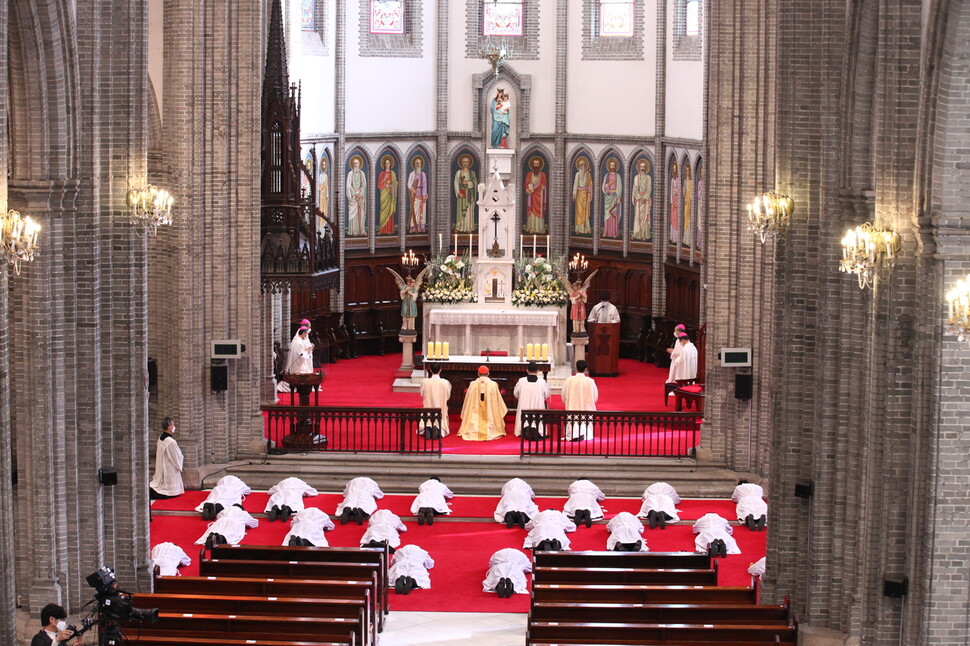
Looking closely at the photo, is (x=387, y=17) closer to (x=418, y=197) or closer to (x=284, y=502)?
(x=418, y=197)

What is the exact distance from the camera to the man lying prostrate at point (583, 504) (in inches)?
961

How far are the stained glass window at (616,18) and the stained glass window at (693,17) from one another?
2.10m

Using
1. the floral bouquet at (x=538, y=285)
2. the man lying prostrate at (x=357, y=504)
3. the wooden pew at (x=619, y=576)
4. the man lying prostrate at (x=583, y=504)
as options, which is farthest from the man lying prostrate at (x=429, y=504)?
the floral bouquet at (x=538, y=285)

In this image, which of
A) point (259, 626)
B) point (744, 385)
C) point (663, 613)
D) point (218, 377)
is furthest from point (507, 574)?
point (218, 377)

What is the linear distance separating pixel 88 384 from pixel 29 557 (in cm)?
214

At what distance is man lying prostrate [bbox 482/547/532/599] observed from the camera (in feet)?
68.7

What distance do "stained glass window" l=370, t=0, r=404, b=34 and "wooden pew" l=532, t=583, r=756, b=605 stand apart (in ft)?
72.4

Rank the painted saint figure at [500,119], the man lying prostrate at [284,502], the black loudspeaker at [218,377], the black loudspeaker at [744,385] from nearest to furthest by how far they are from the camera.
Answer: the man lying prostrate at [284,502] < the black loudspeaker at [744,385] < the black loudspeaker at [218,377] < the painted saint figure at [500,119]

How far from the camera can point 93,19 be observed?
61.7 feet

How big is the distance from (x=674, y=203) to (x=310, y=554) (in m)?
18.2

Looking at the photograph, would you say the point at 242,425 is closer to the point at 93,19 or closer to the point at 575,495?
the point at 575,495

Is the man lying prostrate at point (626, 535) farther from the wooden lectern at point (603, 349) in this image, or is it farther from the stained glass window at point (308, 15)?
the stained glass window at point (308, 15)

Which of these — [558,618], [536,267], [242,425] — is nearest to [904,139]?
[558,618]

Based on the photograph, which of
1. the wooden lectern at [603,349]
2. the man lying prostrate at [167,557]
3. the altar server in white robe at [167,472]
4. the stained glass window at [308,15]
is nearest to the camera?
the man lying prostrate at [167,557]
